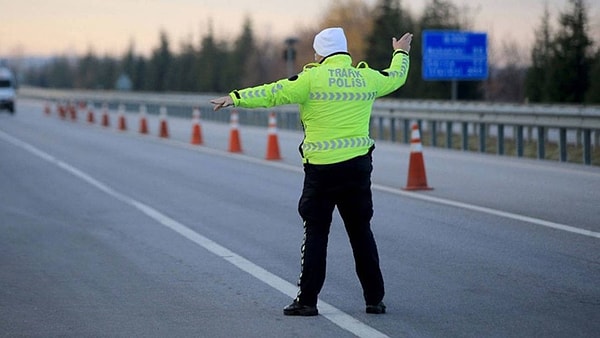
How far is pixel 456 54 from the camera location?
40031 millimetres

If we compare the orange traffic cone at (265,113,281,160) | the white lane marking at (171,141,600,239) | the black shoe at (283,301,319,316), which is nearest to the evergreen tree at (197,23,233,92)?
the orange traffic cone at (265,113,281,160)

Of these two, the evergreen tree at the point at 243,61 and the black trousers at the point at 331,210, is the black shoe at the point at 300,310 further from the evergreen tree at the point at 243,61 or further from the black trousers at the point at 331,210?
the evergreen tree at the point at 243,61

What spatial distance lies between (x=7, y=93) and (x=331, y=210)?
211 feet

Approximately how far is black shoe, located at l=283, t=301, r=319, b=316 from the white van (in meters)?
63.6

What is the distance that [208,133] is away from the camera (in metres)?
40.0

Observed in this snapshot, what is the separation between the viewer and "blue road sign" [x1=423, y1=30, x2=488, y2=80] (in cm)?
3972

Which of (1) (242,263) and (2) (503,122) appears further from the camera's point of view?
(2) (503,122)

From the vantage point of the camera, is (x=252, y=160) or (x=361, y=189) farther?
(x=252, y=160)

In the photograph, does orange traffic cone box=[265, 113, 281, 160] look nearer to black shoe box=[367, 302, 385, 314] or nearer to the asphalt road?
the asphalt road

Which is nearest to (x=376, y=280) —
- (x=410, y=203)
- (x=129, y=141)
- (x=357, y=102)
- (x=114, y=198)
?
(x=357, y=102)

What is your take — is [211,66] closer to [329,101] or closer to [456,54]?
[456,54]

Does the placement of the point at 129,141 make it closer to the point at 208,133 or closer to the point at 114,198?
the point at 208,133

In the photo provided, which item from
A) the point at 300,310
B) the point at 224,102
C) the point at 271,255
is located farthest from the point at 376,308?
the point at 271,255

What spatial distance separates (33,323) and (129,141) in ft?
86.6
